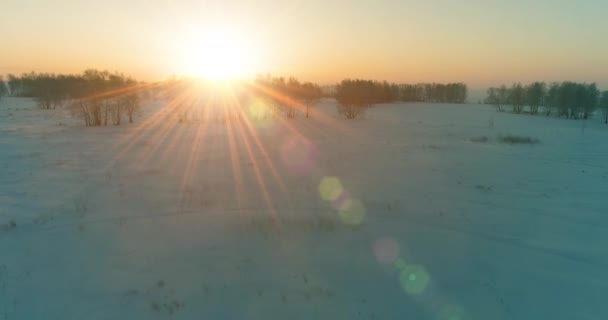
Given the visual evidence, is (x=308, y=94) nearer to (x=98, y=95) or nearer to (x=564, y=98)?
(x=98, y=95)

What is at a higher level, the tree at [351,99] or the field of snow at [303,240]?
the tree at [351,99]

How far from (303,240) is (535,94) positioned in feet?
273

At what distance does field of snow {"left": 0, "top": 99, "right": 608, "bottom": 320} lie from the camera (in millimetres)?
5605

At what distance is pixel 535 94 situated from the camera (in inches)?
2761

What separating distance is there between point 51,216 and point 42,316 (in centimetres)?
526

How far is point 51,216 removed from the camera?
368 inches

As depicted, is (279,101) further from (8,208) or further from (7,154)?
(8,208)

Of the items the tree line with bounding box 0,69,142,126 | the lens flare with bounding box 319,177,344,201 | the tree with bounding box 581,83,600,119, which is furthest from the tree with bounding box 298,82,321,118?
the tree with bounding box 581,83,600,119

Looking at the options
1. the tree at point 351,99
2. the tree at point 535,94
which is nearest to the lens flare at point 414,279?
the tree at point 351,99

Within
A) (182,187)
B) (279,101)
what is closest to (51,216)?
(182,187)

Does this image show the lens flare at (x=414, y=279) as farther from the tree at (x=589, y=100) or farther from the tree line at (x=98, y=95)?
the tree at (x=589, y=100)

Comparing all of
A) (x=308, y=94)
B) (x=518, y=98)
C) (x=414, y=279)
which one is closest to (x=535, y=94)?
(x=518, y=98)

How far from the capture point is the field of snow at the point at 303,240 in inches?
221

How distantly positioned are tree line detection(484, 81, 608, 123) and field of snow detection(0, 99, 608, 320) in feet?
184
